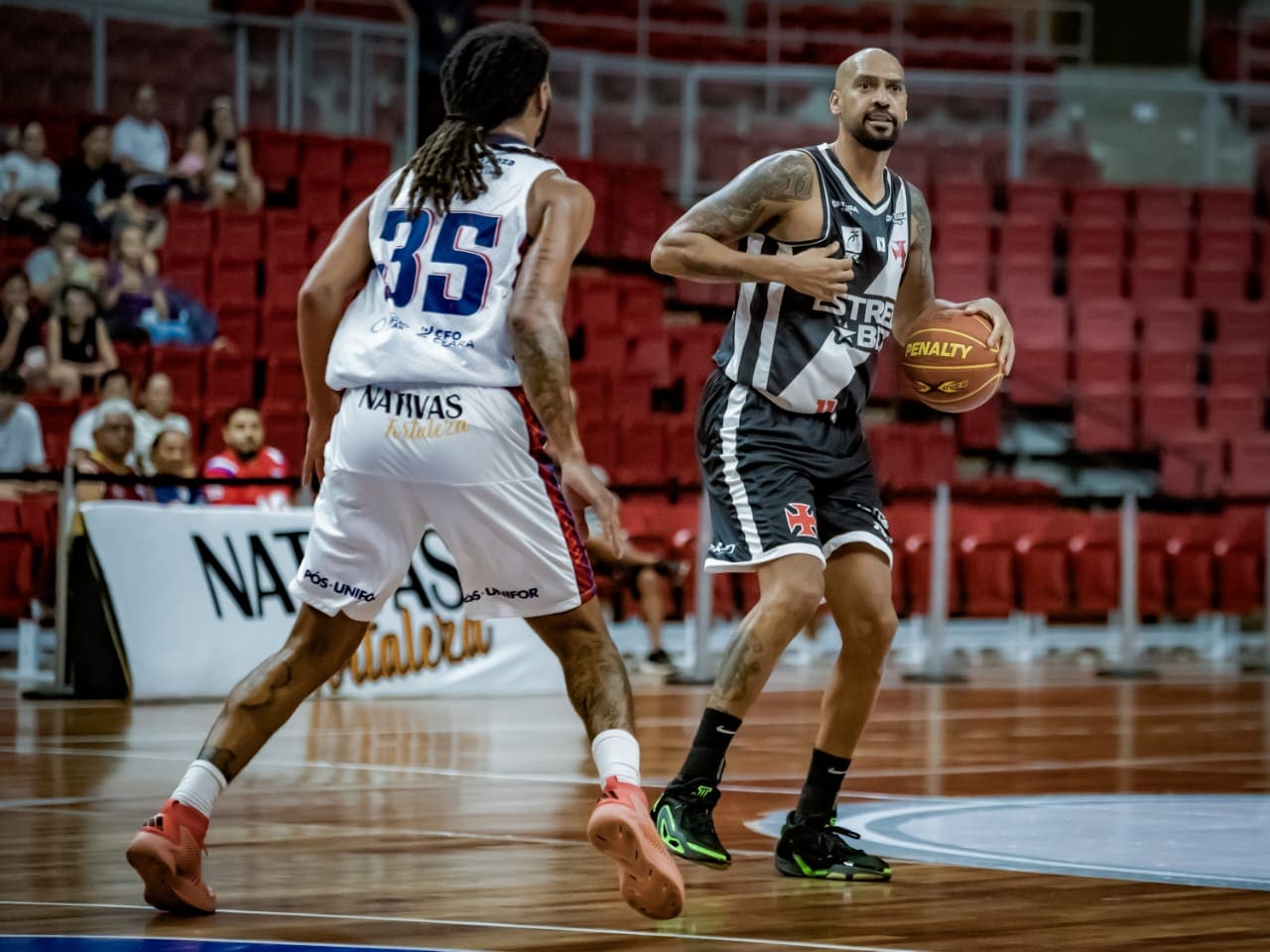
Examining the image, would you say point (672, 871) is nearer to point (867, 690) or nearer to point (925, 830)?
point (867, 690)

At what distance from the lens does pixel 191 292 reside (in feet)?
49.7

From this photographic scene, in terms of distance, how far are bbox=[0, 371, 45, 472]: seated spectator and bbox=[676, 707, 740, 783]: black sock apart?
7773 millimetres

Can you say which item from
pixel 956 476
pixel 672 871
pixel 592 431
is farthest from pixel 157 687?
pixel 956 476

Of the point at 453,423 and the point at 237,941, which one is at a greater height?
the point at 453,423

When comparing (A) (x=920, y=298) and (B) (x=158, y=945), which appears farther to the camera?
(A) (x=920, y=298)

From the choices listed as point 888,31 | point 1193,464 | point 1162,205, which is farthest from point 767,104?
point 1193,464

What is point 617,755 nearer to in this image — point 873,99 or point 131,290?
point 873,99

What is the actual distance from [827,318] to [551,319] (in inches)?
47.7

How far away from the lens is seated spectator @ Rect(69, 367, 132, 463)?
1150 cm

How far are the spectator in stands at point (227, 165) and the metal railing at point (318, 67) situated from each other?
43.8 inches

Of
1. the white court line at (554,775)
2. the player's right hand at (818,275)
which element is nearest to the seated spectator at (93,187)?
the white court line at (554,775)

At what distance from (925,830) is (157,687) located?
214 inches

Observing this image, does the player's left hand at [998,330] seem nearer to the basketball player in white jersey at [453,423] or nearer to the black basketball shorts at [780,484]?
the black basketball shorts at [780,484]

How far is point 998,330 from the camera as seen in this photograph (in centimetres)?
534
